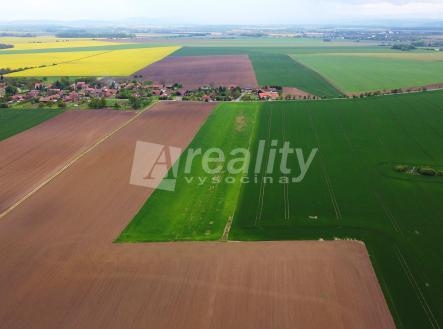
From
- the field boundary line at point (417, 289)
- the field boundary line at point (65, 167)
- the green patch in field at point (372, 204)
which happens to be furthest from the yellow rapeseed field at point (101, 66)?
the field boundary line at point (417, 289)

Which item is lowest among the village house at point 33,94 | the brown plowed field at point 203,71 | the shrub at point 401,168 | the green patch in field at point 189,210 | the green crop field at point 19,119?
the green crop field at point 19,119

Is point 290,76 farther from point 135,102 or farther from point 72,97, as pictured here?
point 72,97

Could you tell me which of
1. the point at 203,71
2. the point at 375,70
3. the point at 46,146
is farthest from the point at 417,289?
the point at 203,71

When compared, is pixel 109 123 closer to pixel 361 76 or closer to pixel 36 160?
pixel 36 160

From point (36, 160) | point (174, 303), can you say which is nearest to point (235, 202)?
point (174, 303)

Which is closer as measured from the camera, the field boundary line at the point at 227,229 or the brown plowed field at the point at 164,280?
the brown plowed field at the point at 164,280

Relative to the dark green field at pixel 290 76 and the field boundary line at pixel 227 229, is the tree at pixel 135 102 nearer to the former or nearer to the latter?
the dark green field at pixel 290 76
